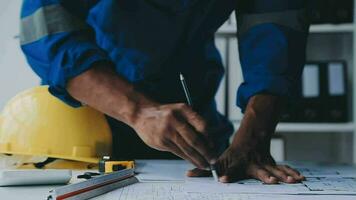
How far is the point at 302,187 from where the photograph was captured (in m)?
0.88

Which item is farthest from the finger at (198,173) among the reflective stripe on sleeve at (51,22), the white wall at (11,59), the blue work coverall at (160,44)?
the white wall at (11,59)

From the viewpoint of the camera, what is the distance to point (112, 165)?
105 centimetres

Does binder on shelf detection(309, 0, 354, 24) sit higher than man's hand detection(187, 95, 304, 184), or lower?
higher

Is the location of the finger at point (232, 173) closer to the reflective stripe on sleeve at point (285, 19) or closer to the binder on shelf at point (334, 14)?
the reflective stripe on sleeve at point (285, 19)

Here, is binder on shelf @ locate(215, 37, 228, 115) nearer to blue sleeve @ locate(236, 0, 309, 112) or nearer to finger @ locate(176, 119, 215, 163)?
blue sleeve @ locate(236, 0, 309, 112)

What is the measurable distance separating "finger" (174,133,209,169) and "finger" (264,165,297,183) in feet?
0.44

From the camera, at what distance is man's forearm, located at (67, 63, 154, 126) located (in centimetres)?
100

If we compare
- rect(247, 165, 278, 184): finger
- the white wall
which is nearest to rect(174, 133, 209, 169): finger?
rect(247, 165, 278, 184): finger

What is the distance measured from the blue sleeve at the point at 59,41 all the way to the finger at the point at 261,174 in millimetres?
356

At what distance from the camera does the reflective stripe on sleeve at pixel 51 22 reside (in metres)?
1.08

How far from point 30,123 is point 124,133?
0.27 m

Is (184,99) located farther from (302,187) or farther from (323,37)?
(323,37)

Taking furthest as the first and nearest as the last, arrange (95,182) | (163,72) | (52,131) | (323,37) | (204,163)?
(323,37) → (163,72) → (52,131) → (204,163) → (95,182)

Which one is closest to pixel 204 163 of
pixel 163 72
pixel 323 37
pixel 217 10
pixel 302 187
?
pixel 302 187
